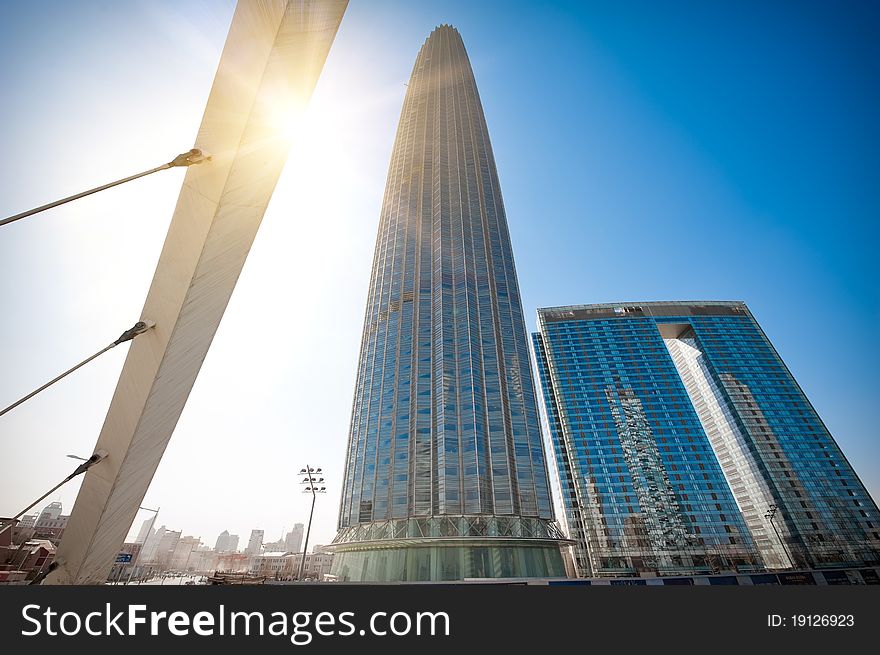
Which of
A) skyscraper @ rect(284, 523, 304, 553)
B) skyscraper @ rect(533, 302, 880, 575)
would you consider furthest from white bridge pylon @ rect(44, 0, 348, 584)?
skyscraper @ rect(284, 523, 304, 553)

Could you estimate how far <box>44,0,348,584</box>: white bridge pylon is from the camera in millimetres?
3080

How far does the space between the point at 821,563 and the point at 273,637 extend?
114 m

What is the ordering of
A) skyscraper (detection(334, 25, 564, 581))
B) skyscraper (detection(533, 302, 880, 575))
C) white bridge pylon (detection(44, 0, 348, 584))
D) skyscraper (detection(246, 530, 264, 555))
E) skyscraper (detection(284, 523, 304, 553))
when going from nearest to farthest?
white bridge pylon (detection(44, 0, 348, 584)) → skyscraper (detection(334, 25, 564, 581)) → skyscraper (detection(533, 302, 880, 575)) → skyscraper (detection(284, 523, 304, 553)) → skyscraper (detection(246, 530, 264, 555))

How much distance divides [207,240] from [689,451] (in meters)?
102

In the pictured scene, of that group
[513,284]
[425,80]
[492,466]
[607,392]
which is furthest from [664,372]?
[425,80]

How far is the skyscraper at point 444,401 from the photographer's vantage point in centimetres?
3956

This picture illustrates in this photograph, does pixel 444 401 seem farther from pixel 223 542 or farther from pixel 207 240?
pixel 223 542

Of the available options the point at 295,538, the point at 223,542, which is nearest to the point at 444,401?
the point at 295,538

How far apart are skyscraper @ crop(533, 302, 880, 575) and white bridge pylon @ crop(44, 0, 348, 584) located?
3375 inches

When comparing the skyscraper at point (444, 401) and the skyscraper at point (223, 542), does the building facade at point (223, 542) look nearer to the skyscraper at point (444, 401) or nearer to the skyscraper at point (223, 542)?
the skyscraper at point (223, 542)

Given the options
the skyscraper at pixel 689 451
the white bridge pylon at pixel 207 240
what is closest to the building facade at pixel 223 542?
the skyscraper at pixel 689 451

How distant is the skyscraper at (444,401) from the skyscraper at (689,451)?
41.7 m

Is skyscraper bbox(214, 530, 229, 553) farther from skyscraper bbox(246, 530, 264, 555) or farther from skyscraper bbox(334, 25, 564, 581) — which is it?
skyscraper bbox(334, 25, 564, 581)

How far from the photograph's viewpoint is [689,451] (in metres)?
82.9
